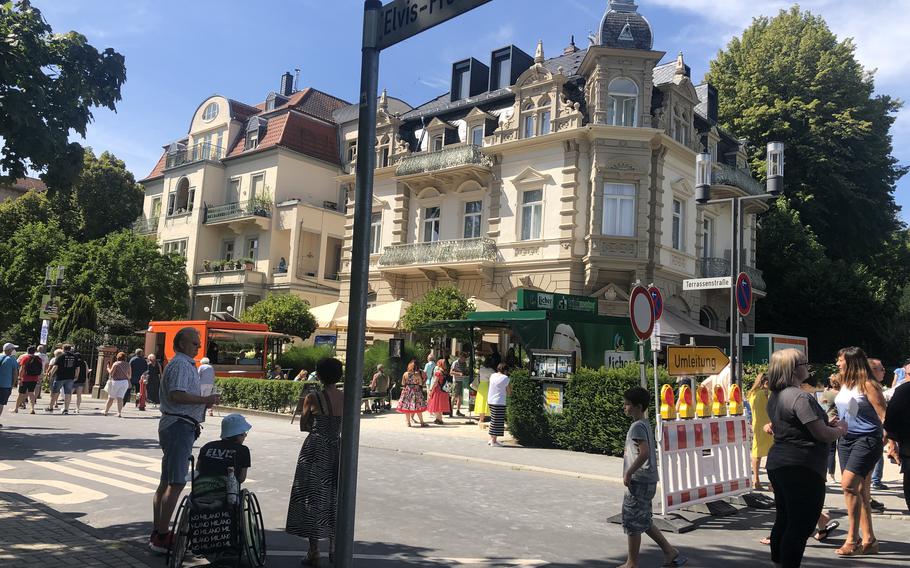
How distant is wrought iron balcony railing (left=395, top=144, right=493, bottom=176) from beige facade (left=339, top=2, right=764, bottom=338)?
59 millimetres

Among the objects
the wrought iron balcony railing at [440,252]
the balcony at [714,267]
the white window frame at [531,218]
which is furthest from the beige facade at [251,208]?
the balcony at [714,267]

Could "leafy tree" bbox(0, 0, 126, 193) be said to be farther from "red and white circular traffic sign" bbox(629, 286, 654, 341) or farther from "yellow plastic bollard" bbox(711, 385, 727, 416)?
"yellow plastic bollard" bbox(711, 385, 727, 416)

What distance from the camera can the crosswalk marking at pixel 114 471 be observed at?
9516 mm

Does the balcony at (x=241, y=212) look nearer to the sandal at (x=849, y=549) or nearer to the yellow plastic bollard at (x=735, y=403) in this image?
the yellow plastic bollard at (x=735, y=403)

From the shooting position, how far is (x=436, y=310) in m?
24.5

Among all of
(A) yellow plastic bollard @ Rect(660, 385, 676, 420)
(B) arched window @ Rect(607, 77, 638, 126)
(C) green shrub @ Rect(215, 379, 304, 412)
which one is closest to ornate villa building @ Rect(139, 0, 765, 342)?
(B) arched window @ Rect(607, 77, 638, 126)

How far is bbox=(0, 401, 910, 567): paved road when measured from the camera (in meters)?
6.59

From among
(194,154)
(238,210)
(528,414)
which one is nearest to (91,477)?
(528,414)

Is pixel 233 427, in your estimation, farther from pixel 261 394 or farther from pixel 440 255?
pixel 440 255

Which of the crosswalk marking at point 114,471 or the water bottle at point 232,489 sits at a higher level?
the water bottle at point 232,489

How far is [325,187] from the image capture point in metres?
40.5

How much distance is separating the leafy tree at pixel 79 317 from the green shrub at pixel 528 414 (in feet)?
81.2

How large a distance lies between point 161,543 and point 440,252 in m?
23.5

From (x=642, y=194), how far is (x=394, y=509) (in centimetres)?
1998
